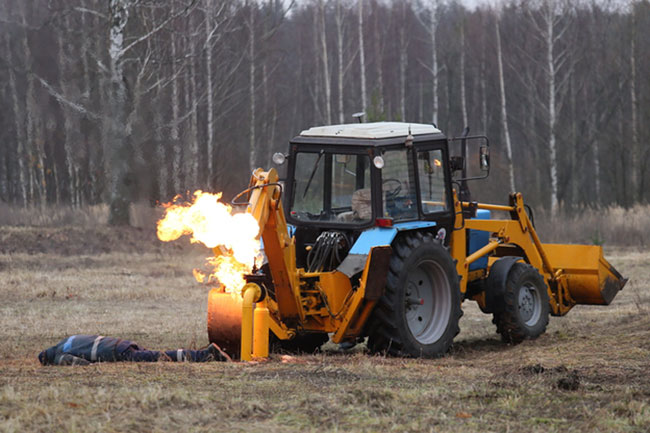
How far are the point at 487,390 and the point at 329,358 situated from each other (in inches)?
101

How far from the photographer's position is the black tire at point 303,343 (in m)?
10.6

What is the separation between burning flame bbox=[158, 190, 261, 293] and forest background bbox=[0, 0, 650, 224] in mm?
16326

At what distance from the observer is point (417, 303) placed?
33.2ft

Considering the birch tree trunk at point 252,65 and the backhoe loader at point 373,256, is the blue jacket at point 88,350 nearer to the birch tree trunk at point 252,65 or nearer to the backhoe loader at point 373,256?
the backhoe loader at point 373,256

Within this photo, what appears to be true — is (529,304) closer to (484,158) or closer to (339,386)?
(484,158)

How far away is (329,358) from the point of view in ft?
31.0

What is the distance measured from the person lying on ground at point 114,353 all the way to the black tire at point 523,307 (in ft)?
13.3

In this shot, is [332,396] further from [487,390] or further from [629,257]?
[629,257]

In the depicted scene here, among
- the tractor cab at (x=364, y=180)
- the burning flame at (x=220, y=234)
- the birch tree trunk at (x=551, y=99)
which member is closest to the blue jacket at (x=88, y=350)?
the burning flame at (x=220, y=234)

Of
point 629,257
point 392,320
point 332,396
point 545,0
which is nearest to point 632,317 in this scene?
point 392,320

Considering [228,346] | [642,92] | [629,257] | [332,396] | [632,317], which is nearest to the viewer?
[332,396]

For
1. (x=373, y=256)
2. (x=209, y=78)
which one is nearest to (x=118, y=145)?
(x=209, y=78)

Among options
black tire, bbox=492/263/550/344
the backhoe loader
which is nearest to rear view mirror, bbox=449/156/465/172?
the backhoe loader

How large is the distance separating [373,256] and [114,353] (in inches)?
107
